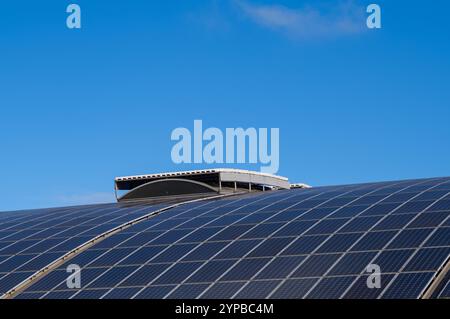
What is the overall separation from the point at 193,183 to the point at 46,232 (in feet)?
52.3

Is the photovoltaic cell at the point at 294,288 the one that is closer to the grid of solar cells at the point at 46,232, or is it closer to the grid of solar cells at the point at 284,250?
the grid of solar cells at the point at 284,250

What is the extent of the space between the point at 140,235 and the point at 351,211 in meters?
12.3

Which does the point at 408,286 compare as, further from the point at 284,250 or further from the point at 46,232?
the point at 46,232

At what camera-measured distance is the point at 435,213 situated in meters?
42.2

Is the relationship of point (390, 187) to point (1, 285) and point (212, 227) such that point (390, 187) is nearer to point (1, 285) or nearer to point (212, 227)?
point (212, 227)

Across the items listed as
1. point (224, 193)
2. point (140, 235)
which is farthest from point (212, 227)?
point (224, 193)

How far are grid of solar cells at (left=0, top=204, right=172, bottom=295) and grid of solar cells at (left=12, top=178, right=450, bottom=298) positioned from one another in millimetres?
2078

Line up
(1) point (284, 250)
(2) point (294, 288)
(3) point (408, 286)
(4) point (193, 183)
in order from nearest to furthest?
(3) point (408, 286) → (2) point (294, 288) → (1) point (284, 250) → (4) point (193, 183)

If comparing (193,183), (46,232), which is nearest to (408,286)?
(46,232)

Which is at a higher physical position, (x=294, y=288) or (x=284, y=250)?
(x=284, y=250)

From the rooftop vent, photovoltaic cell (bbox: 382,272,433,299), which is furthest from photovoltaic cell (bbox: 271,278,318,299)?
the rooftop vent

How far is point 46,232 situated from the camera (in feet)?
176

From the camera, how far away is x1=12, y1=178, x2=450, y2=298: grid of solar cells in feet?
120
